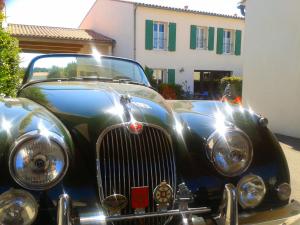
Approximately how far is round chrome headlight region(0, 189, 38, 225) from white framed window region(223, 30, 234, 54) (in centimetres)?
2069

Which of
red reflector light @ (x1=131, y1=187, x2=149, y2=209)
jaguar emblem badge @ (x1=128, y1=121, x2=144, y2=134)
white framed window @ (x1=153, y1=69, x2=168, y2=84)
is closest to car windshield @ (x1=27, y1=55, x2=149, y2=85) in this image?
jaguar emblem badge @ (x1=128, y1=121, x2=144, y2=134)

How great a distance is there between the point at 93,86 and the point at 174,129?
3.25ft

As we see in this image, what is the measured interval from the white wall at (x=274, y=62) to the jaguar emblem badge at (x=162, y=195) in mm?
7577

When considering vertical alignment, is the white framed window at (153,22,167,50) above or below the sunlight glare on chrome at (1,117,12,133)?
above

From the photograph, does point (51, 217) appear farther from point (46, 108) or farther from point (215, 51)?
point (215, 51)

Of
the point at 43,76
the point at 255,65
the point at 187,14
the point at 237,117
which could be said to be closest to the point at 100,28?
the point at 187,14

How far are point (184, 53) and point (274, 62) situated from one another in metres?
10.6

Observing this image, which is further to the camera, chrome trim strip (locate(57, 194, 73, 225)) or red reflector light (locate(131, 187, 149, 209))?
red reflector light (locate(131, 187, 149, 209))

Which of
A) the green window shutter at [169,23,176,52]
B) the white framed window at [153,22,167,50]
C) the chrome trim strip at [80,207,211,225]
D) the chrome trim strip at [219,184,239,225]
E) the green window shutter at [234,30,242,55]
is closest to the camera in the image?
the chrome trim strip at [80,207,211,225]

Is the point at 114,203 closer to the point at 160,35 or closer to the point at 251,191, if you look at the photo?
the point at 251,191

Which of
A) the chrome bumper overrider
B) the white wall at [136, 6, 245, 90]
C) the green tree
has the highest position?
the white wall at [136, 6, 245, 90]

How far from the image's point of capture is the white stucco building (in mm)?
19031

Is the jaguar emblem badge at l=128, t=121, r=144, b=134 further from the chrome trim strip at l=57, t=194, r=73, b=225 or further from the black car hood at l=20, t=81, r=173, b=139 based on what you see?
the chrome trim strip at l=57, t=194, r=73, b=225

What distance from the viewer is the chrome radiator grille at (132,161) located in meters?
2.25
